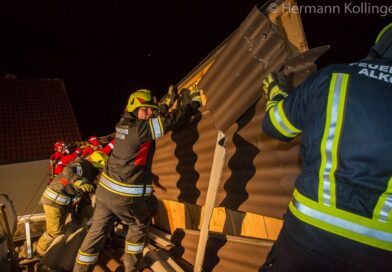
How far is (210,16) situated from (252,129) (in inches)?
514

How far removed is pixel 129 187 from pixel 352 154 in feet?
8.25

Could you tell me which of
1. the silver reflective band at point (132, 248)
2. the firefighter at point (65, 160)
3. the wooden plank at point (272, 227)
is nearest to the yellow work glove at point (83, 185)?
the firefighter at point (65, 160)

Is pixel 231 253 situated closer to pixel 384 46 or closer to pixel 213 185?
pixel 213 185

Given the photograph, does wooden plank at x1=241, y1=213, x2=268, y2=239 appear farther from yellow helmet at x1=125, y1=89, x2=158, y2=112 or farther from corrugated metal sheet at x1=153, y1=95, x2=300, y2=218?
yellow helmet at x1=125, y1=89, x2=158, y2=112

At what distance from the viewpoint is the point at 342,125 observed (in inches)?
60.8

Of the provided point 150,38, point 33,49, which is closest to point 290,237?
point 150,38


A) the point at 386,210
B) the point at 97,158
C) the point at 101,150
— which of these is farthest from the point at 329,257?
the point at 101,150

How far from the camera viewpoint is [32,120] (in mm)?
10344

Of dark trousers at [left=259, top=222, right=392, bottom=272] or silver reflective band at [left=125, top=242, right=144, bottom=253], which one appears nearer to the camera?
dark trousers at [left=259, top=222, right=392, bottom=272]

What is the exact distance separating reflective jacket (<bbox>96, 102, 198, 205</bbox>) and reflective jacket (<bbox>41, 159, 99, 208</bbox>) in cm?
91

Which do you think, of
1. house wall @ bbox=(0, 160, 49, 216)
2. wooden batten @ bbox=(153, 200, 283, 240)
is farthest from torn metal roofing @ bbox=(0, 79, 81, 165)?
wooden batten @ bbox=(153, 200, 283, 240)

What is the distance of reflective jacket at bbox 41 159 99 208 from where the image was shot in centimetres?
431

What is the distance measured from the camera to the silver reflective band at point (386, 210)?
151 cm

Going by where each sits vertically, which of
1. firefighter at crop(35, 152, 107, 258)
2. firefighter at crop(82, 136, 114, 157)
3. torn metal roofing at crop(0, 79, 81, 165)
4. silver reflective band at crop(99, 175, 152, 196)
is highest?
silver reflective band at crop(99, 175, 152, 196)
